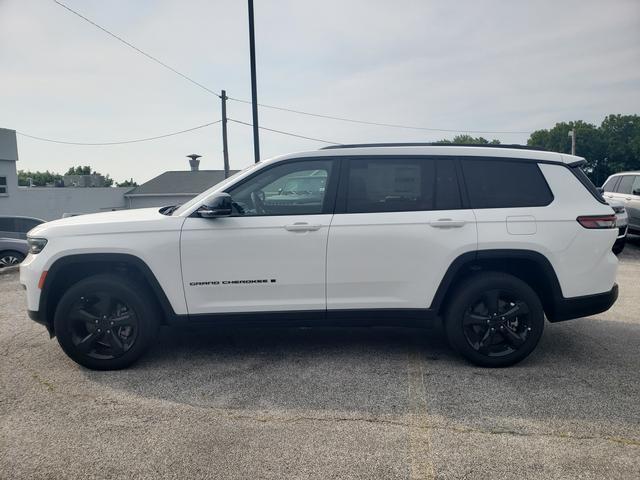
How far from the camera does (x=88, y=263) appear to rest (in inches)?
169

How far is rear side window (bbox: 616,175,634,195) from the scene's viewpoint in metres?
12.2

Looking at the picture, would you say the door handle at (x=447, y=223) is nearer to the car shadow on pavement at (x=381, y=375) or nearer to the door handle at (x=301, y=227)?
the door handle at (x=301, y=227)

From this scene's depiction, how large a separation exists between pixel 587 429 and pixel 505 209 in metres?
1.80

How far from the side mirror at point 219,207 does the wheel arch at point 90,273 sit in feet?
2.25

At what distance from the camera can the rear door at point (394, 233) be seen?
417 cm

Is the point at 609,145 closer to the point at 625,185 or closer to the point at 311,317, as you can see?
the point at 625,185

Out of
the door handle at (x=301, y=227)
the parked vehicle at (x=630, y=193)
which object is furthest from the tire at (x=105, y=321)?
the parked vehicle at (x=630, y=193)

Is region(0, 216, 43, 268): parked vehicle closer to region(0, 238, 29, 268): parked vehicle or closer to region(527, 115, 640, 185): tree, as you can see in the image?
region(0, 238, 29, 268): parked vehicle

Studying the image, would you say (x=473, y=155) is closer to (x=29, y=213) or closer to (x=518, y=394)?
(x=518, y=394)

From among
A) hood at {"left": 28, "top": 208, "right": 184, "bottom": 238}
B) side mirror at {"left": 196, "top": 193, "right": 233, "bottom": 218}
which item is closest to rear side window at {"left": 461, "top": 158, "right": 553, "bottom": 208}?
side mirror at {"left": 196, "top": 193, "right": 233, "bottom": 218}

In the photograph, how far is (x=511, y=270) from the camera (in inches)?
173

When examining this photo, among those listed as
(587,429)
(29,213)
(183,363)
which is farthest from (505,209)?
(29,213)

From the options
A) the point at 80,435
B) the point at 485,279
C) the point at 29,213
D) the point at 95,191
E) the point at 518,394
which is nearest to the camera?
the point at 80,435

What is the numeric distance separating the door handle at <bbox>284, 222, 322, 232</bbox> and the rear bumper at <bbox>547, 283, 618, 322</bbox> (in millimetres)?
2142
